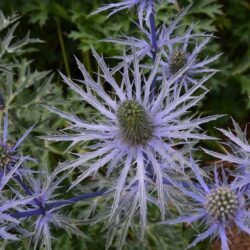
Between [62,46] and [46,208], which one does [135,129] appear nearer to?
[46,208]

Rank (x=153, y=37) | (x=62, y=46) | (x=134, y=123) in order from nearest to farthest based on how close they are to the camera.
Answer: (x=134, y=123) < (x=153, y=37) < (x=62, y=46)

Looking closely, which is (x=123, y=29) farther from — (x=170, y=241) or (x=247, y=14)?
(x=170, y=241)

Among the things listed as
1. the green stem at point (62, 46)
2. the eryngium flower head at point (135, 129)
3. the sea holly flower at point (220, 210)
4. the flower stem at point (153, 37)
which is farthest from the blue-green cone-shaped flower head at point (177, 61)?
the green stem at point (62, 46)

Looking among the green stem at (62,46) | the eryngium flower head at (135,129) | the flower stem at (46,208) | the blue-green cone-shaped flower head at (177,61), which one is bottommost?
the flower stem at (46,208)

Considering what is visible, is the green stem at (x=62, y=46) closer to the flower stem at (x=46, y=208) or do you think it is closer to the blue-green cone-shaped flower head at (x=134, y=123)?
the flower stem at (x=46, y=208)

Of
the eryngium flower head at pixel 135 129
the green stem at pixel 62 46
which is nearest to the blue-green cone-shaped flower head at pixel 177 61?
the eryngium flower head at pixel 135 129

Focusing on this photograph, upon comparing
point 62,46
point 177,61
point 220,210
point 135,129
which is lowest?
point 220,210

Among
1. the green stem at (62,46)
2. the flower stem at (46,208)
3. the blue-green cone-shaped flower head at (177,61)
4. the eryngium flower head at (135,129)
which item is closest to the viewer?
the eryngium flower head at (135,129)

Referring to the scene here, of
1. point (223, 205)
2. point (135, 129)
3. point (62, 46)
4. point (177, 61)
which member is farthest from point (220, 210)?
point (62, 46)

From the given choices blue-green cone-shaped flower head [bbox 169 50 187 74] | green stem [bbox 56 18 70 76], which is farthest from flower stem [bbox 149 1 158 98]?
green stem [bbox 56 18 70 76]

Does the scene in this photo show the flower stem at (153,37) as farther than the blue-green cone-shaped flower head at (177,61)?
No

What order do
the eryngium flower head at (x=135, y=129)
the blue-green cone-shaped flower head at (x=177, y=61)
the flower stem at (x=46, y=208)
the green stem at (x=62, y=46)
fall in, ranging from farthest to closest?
the green stem at (x=62, y=46)
the blue-green cone-shaped flower head at (x=177, y=61)
the flower stem at (x=46, y=208)
the eryngium flower head at (x=135, y=129)

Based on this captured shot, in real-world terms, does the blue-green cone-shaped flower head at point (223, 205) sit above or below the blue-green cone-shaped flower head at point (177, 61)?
below

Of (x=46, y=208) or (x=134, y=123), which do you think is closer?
(x=134, y=123)
